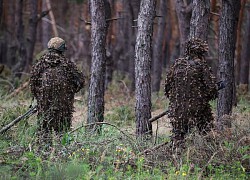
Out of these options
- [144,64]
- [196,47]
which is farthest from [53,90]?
[196,47]

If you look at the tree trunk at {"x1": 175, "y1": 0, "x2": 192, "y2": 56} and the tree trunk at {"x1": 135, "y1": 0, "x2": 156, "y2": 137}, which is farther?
the tree trunk at {"x1": 175, "y1": 0, "x2": 192, "y2": 56}

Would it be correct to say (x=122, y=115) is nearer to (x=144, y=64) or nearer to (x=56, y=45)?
(x=144, y=64)

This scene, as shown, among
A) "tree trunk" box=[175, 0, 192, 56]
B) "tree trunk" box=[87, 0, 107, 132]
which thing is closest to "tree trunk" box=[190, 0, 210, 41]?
"tree trunk" box=[87, 0, 107, 132]

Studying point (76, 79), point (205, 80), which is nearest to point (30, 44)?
point (76, 79)

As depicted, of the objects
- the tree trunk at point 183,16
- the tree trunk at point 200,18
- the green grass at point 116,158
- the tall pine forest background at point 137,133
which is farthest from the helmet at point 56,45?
the tree trunk at point 183,16

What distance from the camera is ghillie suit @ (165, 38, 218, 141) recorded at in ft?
30.0

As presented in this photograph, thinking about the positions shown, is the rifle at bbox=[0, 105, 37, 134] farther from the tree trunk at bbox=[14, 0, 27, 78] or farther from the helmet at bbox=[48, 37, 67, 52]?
the tree trunk at bbox=[14, 0, 27, 78]

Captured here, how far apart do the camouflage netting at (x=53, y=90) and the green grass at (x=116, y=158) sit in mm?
336

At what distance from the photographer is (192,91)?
30.0ft

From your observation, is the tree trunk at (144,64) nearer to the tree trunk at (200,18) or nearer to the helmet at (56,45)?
the tree trunk at (200,18)

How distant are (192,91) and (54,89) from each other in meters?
2.33

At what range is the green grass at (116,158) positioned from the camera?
768 cm

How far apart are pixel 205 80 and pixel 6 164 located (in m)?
3.45

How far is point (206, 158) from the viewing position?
8453 mm
